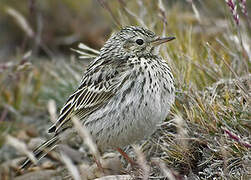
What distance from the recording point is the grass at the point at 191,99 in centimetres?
431

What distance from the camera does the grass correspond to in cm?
431

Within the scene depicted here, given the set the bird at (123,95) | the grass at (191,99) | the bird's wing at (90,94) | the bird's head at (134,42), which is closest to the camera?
the grass at (191,99)

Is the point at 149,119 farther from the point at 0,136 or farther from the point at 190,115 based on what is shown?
the point at 0,136

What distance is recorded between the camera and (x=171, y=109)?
523cm

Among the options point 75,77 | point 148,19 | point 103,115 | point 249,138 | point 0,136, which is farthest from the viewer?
point 148,19

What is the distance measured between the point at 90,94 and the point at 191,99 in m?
1.00

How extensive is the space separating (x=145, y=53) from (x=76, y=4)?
4.98 metres

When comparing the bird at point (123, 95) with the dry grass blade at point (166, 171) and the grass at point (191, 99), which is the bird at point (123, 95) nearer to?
the grass at point (191, 99)

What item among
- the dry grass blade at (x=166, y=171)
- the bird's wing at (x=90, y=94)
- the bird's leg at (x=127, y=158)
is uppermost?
the bird's wing at (x=90, y=94)

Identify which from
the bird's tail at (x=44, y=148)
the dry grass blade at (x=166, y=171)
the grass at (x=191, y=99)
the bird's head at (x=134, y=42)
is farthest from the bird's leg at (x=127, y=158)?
the bird's head at (x=134, y=42)

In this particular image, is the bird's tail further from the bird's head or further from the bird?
the bird's head

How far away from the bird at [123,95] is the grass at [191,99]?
0.26m

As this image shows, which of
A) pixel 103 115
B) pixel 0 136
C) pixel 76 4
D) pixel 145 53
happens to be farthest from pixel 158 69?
pixel 76 4

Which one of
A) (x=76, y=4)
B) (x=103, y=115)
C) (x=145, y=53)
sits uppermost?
(x=76, y=4)
